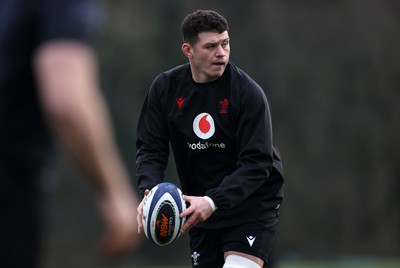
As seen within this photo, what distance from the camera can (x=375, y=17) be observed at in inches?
963

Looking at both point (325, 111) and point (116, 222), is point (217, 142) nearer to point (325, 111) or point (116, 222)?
point (116, 222)

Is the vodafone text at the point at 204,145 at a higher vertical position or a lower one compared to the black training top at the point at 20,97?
lower

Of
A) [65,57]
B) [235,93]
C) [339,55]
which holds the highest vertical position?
[65,57]

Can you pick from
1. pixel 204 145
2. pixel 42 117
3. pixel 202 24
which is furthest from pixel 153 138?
pixel 42 117

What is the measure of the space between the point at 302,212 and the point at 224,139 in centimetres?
1959

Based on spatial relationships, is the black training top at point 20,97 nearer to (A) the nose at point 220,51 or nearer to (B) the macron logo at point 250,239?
(A) the nose at point 220,51

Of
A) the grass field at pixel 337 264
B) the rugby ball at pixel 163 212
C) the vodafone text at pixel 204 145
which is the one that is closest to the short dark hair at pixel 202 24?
the vodafone text at pixel 204 145

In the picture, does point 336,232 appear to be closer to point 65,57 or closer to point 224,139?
point 224,139

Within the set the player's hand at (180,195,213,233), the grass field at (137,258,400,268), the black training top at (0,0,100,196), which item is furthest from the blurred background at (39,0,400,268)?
the black training top at (0,0,100,196)

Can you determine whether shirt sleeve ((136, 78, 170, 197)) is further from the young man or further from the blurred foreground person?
the blurred foreground person

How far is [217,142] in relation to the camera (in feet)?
18.8

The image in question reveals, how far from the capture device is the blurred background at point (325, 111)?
23.9 m

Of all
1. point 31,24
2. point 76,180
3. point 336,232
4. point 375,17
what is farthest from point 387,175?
point 31,24

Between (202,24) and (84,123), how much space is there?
3112mm
